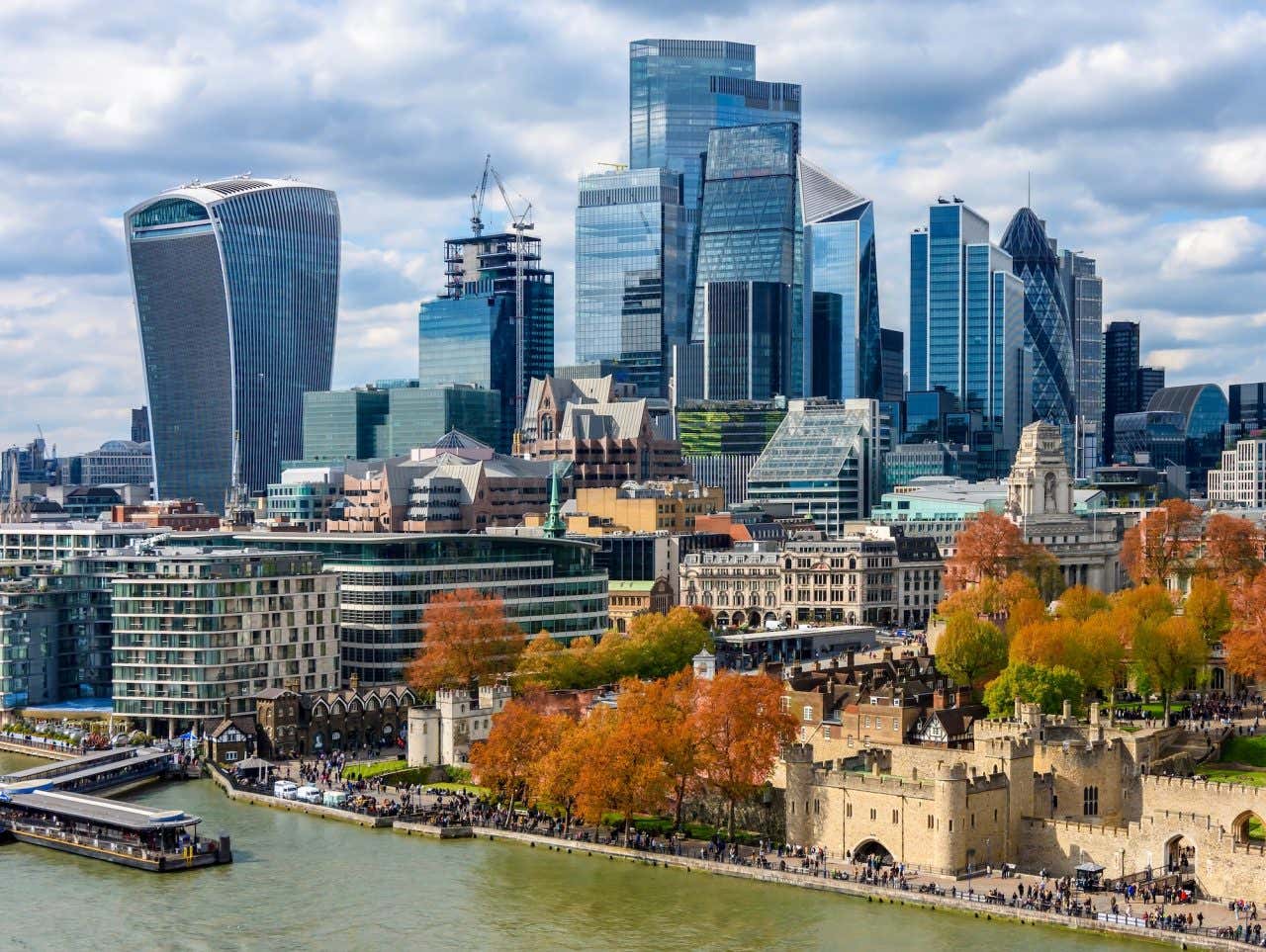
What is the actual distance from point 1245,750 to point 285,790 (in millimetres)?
58698

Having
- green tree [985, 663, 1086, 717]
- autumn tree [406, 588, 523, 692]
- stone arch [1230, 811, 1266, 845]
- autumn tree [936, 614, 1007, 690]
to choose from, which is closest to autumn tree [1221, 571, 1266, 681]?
green tree [985, 663, 1086, 717]

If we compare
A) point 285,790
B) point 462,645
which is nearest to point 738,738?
point 285,790

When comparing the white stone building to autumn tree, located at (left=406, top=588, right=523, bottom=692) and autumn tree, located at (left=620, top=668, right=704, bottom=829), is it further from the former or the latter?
autumn tree, located at (left=620, top=668, right=704, bottom=829)

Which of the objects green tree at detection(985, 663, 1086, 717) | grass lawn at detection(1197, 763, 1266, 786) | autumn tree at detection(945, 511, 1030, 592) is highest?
autumn tree at detection(945, 511, 1030, 592)

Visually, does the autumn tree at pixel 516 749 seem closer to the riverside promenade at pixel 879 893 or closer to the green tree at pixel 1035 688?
the riverside promenade at pixel 879 893

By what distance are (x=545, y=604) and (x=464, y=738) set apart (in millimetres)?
38349

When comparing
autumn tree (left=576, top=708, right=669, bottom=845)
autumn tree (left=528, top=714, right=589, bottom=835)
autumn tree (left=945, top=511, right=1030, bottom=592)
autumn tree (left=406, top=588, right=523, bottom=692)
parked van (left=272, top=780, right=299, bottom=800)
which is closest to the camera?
autumn tree (left=576, top=708, right=669, bottom=845)

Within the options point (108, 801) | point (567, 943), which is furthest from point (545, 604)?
point (567, 943)

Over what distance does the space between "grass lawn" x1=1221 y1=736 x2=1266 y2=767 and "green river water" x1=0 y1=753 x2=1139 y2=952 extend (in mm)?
32366

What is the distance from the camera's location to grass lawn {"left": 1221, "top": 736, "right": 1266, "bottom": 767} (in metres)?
116

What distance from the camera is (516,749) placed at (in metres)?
113

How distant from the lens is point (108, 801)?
11512cm

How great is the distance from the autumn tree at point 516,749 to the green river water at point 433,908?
200 inches

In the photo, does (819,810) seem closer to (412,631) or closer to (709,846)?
(709,846)
